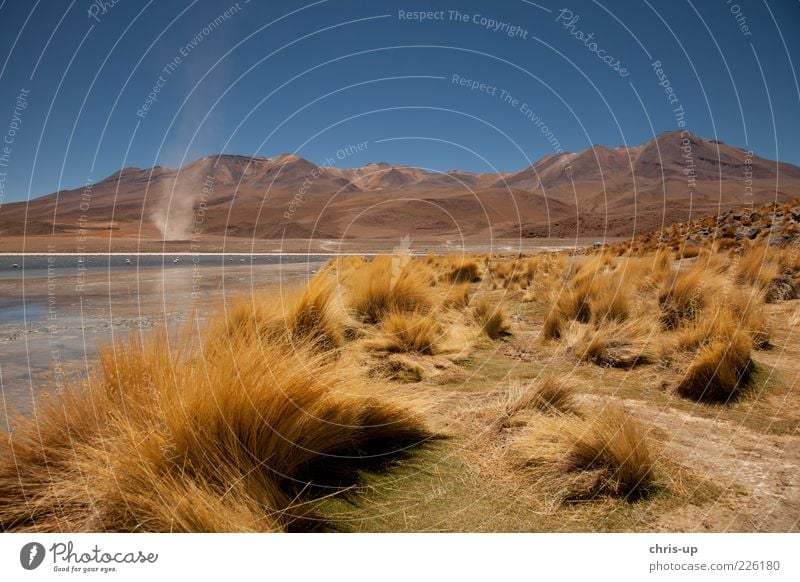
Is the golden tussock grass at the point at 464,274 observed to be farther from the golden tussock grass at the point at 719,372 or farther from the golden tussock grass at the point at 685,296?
the golden tussock grass at the point at 719,372

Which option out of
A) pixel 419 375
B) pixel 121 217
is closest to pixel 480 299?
pixel 419 375

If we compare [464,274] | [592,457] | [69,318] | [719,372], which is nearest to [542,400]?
[592,457]

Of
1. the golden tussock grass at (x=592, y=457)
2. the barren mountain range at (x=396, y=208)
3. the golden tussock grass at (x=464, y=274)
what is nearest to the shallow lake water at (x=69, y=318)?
the golden tussock grass at (x=592, y=457)

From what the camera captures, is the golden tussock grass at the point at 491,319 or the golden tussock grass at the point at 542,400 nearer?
the golden tussock grass at the point at 542,400

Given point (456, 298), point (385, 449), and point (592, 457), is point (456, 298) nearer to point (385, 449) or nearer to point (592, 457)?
point (385, 449)

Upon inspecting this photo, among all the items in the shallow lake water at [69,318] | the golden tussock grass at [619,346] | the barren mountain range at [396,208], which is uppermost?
the barren mountain range at [396,208]

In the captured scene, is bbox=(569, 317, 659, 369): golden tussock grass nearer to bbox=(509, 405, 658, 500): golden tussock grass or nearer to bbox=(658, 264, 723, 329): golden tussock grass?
bbox=(658, 264, 723, 329): golden tussock grass

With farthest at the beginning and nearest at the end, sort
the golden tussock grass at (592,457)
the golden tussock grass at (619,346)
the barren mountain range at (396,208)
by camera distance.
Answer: the barren mountain range at (396,208) < the golden tussock grass at (619,346) < the golden tussock grass at (592,457)

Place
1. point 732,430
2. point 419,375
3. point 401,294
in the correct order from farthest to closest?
point 401,294
point 419,375
point 732,430

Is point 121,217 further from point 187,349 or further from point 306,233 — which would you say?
point 187,349

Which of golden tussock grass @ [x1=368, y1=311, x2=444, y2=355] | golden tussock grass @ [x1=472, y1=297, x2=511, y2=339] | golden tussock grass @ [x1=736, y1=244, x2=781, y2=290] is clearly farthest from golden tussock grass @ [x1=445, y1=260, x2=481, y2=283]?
golden tussock grass @ [x1=368, y1=311, x2=444, y2=355]
